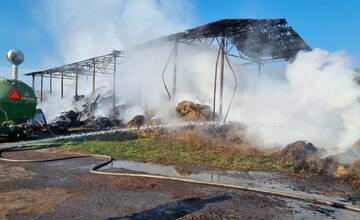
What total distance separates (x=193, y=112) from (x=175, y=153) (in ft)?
18.8

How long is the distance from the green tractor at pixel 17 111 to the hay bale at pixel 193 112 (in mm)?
6403

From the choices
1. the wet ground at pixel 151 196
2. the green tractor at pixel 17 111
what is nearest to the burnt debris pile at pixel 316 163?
the wet ground at pixel 151 196

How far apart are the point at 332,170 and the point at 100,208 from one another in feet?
19.2

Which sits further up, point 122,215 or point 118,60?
point 118,60

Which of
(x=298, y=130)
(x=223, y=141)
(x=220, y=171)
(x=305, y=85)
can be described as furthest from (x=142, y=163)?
(x=305, y=85)

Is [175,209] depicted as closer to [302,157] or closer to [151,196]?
[151,196]

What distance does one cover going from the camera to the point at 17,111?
15086 millimetres

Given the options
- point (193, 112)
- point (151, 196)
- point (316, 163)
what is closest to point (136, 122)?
point (193, 112)

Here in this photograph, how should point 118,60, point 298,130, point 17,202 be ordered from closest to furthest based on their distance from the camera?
point 17,202
point 298,130
point 118,60

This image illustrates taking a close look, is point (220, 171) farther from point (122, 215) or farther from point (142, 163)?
point (122, 215)

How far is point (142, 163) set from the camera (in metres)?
10.1

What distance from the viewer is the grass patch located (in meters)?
9.67

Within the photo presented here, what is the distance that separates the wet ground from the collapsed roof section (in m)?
7.19

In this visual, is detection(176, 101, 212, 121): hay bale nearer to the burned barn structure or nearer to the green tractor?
the burned barn structure
